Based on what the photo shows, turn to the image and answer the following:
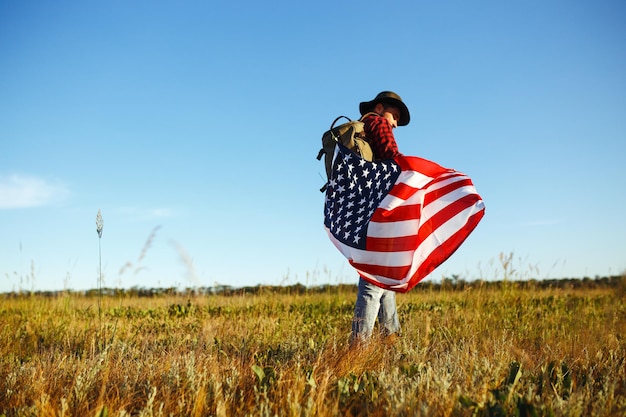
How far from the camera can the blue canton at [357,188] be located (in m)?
4.55

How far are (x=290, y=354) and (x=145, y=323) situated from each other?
11.3 feet

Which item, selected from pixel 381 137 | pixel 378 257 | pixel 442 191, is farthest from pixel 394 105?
pixel 378 257

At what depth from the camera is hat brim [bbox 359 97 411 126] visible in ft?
17.1

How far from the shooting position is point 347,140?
460 centimetres

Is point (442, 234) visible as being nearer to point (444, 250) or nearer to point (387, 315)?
point (444, 250)

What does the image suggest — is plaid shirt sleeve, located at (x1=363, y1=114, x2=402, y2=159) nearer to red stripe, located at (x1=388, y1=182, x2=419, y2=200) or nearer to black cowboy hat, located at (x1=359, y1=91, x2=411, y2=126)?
red stripe, located at (x1=388, y1=182, x2=419, y2=200)

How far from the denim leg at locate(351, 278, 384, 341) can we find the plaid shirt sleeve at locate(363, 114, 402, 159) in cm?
124

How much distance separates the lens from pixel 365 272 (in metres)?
4.52

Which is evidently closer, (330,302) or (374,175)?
(374,175)

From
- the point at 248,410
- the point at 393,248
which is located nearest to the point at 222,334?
the point at 393,248

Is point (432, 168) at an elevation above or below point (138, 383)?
above

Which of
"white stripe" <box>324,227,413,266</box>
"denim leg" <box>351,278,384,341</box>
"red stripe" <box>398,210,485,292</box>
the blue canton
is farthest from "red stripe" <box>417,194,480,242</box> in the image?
"denim leg" <box>351,278,384,341</box>

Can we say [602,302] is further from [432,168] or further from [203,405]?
[203,405]

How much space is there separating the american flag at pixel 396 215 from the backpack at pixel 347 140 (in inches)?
3.7
